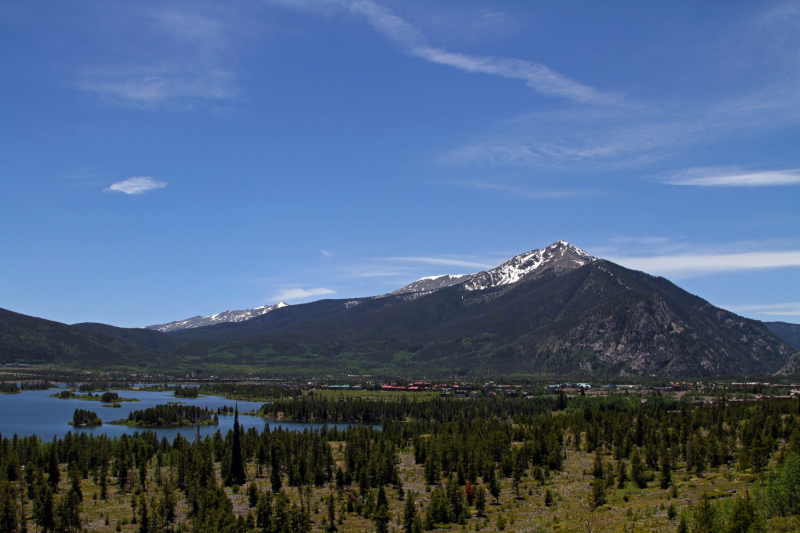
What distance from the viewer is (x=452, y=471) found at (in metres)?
114

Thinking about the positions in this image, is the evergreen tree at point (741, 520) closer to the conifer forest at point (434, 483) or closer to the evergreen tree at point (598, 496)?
the conifer forest at point (434, 483)

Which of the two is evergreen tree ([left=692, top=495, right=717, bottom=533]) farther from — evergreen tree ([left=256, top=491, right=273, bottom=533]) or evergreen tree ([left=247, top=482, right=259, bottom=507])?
evergreen tree ([left=247, top=482, right=259, bottom=507])

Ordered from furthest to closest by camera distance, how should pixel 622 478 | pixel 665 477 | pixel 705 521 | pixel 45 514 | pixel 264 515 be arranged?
pixel 622 478, pixel 665 477, pixel 45 514, pixel 264 515, pixel 705 521

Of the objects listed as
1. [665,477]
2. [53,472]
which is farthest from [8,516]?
[665,477]

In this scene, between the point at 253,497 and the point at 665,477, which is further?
the point at 665,477

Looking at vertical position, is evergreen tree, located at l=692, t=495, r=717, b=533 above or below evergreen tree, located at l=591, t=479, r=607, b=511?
above

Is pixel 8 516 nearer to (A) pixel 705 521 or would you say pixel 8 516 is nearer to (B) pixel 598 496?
(B) pixel 598 496

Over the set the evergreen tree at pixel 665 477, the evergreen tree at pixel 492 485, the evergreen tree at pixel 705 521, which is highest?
the evergreen tree at pixel 705 521

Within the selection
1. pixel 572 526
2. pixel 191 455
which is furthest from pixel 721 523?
pixel 191 455

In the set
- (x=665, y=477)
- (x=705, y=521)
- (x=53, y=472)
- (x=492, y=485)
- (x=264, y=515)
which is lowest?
(x=492, y=485)

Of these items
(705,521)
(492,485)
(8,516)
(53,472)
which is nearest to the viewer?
(705,521)

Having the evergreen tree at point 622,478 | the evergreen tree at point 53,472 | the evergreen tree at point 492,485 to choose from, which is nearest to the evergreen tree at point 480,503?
the evergreen tree at point 492,485

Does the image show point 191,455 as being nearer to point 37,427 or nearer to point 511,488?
point 511,488

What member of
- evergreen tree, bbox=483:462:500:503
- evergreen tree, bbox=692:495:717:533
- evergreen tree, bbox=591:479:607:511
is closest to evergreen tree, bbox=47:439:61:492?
evergreen tree, bbox=483:462:500:503
